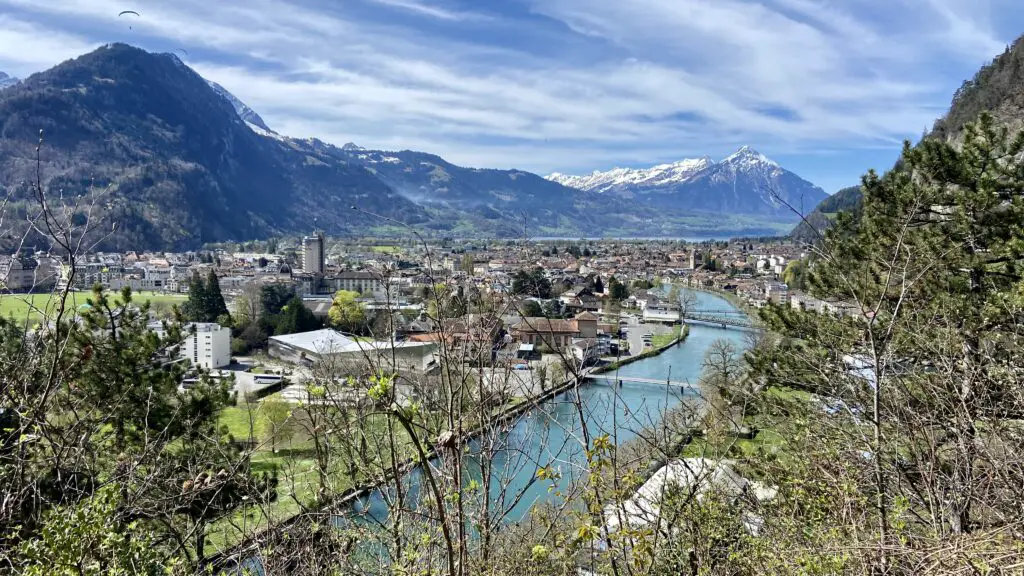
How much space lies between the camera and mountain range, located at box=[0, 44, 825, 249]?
5706 cm

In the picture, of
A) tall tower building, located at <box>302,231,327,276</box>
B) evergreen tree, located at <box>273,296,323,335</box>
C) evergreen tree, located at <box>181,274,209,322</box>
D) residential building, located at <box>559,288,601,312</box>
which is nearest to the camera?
evergreen tree, located at <box>181,274,209,322</box>

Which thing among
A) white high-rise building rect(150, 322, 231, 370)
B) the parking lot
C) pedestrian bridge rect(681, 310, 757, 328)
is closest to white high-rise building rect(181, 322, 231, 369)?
white high-rise building rect(150, 322, 231, 370)

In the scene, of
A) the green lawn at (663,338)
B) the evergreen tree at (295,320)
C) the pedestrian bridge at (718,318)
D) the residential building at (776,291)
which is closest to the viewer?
the evergreen tree at (295,320)

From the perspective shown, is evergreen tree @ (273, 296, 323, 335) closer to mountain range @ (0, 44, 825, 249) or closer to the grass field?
the grass field

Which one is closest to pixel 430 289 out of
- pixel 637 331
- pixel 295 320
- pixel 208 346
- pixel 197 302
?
pixel 208 346

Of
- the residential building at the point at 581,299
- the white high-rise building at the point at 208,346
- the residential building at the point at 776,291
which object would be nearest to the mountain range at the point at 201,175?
the residential building at the point at 581,299

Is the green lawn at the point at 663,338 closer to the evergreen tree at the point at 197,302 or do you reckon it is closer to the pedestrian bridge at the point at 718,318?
the pedestrian bridge at the point at 718,318

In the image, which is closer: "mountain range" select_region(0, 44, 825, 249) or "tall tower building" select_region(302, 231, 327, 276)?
"tall tower building" select_region(302, 231, 327, 276)

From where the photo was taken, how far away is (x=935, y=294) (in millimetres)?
4246

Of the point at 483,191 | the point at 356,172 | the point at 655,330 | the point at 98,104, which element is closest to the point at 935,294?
the point at 655,330

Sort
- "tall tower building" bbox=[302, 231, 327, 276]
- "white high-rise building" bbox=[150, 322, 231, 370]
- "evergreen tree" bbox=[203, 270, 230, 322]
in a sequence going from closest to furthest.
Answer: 1. "white high-rise building" bbox=[150, 322, 231, 370]
2. "evergreen tree" bbox=[203, 270, 230, 322]
3. "tall tower building" bbox=[302, 231, 327, 276]

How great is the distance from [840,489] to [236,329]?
63.5 ft

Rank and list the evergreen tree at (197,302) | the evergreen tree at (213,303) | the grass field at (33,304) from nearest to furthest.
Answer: the grass field at (33,304) < the evergreen tree at (197,302) < the evergreen tree at (213,303)

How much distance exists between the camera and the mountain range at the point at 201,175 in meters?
57.1
